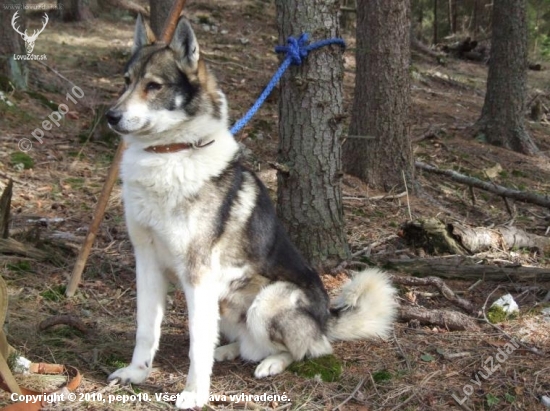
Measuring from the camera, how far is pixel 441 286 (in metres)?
4.55

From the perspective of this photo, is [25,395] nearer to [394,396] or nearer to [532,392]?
[394,396]

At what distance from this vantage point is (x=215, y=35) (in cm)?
1563

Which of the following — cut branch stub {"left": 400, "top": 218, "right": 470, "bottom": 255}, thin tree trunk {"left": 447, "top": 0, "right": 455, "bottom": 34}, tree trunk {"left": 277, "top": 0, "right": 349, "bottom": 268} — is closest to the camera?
tree trunk {"left": 277, "top": 0, "right": 349, "bottom": 268}

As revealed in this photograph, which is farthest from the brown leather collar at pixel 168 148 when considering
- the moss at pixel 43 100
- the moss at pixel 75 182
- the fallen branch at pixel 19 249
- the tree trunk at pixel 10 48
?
the tree trunk at pixel 10 48

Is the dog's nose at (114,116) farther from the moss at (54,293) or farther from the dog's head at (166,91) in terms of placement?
the moss at (54,293)

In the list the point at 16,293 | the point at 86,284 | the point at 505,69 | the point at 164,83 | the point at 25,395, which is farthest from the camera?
the point at 505,69

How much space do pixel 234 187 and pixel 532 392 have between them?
1976 mm

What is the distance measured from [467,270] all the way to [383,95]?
9.11 feet

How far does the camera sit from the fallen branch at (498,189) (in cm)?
653

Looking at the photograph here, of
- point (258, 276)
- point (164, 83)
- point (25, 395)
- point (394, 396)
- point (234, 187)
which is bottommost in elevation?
point (394, 396)

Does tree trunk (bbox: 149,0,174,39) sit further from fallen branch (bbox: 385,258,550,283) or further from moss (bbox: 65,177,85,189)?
fallen branch (bbox: 385,258,550,283)

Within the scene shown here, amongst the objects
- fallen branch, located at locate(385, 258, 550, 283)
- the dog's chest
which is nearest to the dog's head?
the dog's chest

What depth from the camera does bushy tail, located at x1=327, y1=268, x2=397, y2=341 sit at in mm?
3955

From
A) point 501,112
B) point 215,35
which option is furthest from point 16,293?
point 215,35
